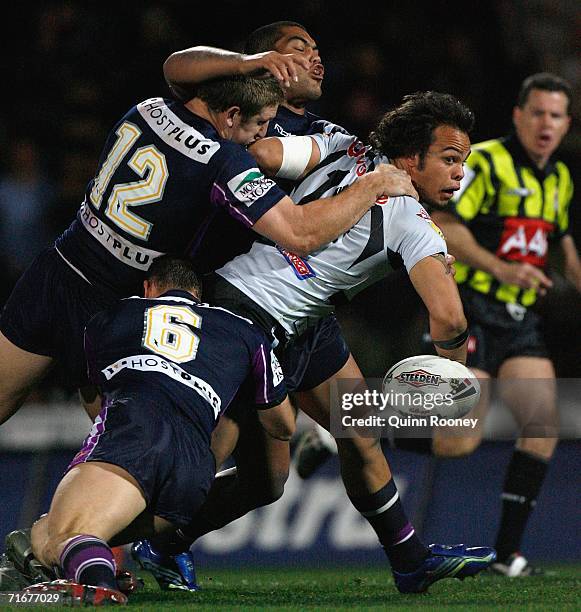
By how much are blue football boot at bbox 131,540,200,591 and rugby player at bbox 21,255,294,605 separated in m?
1.03

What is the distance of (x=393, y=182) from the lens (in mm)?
4371

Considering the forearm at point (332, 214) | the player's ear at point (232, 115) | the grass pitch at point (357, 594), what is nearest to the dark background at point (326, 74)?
the grass pitch at point (357, 594)

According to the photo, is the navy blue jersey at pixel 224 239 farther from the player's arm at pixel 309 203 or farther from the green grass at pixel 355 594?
the green grass at pixel 355 594

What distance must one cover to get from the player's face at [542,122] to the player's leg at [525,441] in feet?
3.88

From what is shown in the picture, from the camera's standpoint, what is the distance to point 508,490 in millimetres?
6223

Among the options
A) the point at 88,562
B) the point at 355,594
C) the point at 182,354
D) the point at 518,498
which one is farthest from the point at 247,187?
the point at 518,498

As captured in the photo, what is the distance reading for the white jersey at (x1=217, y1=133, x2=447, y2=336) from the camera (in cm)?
441

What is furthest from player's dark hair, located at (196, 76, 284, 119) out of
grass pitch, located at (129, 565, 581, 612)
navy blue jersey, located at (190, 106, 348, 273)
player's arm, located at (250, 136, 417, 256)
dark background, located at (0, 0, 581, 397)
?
dark background, located at (0, 0, 581, 397)

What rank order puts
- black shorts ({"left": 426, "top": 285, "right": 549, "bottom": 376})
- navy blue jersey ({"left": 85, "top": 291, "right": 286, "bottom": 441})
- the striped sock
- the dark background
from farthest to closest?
the dark background
black shorts ({"left": 426, "top": 285, "right": 549, "bottom": 376})
navy blue jersey ({"left": 85, "top": 291, "right": 286, "bottom": 441})
the striped sock

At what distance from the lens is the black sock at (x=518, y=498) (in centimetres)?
612

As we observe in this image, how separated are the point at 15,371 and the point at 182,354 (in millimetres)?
904

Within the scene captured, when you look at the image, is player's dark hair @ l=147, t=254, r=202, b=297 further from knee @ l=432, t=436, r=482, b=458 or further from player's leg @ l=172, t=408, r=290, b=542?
knee @ l=432, t=436, r=482, b=458

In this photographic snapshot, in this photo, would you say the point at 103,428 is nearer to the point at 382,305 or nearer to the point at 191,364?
the point at 191,364

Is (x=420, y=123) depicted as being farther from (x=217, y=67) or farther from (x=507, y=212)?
(x=507, y=212)
